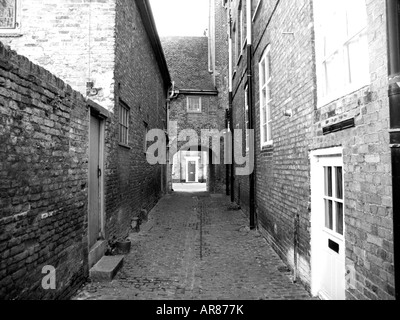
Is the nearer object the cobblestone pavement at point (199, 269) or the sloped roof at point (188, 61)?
the cobblestone pavement at point (199, 269)

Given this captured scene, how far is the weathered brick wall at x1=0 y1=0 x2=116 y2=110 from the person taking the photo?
5934 millimetres

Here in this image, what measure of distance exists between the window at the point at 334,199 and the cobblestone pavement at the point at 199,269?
118cm

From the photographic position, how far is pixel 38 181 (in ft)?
10.5

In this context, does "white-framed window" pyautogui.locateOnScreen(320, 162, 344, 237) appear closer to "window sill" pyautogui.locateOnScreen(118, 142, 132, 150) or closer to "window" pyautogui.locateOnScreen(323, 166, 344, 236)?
"window" pyautogui.locateOnScreen(323, 166, 344, 236)

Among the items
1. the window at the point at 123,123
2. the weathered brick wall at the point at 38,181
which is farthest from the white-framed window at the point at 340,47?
the window at the point at 123,123

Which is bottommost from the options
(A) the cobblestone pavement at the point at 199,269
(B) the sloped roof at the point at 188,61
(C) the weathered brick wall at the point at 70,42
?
(A) the cobblestone pavement at the point at 199,269

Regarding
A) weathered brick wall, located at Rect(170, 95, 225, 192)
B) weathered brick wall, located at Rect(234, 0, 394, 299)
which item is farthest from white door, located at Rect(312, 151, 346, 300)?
weathered brick wall, located at Rect(170, 95, 225, 192)

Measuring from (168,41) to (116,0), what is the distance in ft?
57.9

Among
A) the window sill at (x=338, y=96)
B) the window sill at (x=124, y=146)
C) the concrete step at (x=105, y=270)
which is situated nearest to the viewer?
the window sill at (x=338, y=96)

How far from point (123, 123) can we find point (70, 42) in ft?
6.75

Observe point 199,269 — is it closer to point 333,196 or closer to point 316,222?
point 316,222

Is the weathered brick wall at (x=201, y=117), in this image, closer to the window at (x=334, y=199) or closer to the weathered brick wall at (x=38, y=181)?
the weathered brick wall at (x=38, y=181)

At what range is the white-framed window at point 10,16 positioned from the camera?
19.5 feet
